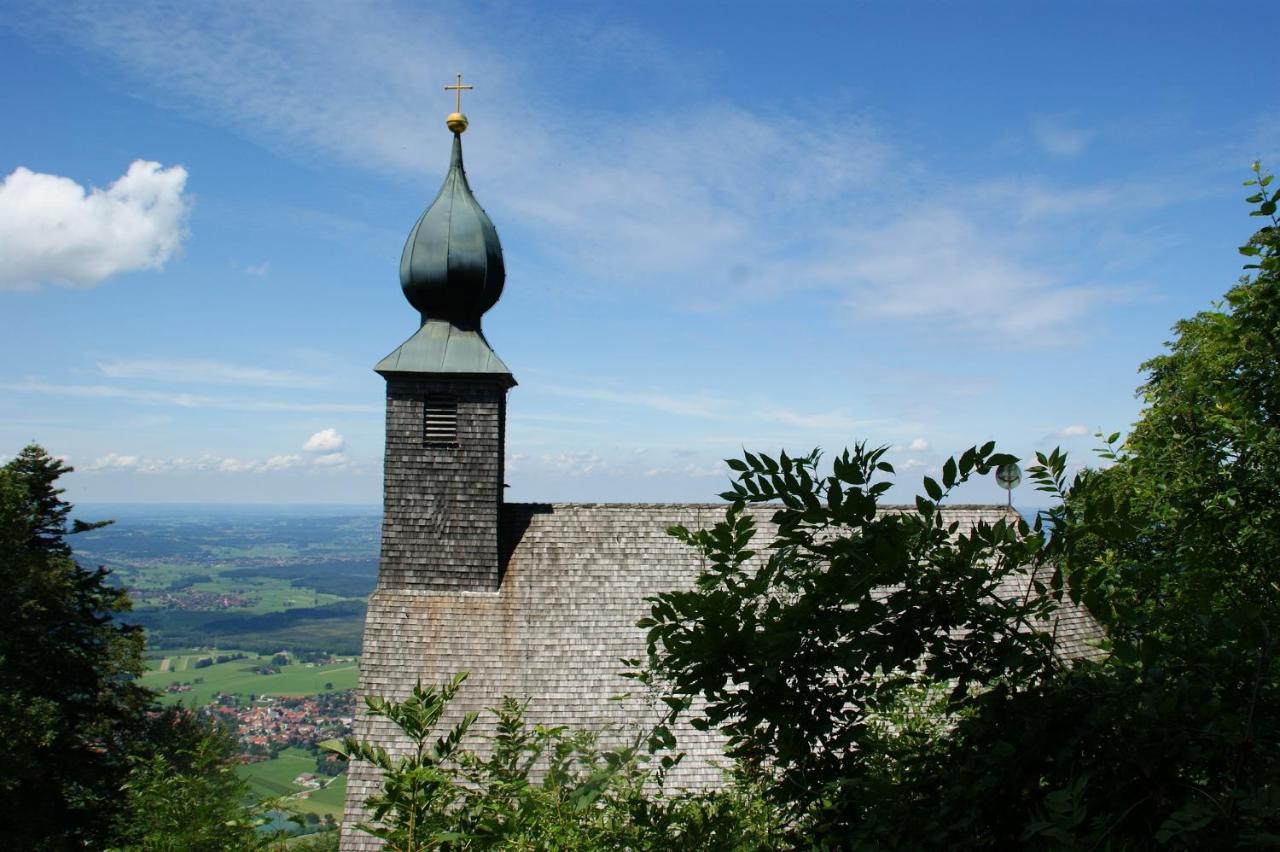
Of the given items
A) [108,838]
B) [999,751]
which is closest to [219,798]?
[999,751]

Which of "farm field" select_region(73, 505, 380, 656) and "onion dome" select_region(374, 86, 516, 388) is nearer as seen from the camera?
"onion dome" select_region(374, 86, 516, 388)

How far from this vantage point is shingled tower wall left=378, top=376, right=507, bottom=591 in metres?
13.9

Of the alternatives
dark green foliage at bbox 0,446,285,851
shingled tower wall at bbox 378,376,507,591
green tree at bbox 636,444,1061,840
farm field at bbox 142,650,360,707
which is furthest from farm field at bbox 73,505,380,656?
green tree at bbox 636,444,1061,840

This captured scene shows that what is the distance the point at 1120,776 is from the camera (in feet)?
7.86

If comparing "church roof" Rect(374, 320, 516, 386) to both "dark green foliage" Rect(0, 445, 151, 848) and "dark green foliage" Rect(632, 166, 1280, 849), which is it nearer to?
"dark green foliage" Rect(0, 445, 151, 848)

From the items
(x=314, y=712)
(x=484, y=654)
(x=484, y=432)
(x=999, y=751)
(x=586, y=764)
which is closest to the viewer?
(x=999, y=751)

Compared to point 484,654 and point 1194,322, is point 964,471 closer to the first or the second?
point 484,654

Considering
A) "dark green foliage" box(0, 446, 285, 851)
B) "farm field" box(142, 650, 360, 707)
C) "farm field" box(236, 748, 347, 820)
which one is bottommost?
"farm field" box(142, 650, 360, 707)

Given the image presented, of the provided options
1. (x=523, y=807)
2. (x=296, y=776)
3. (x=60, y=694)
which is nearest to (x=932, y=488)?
(x=523, y=807)

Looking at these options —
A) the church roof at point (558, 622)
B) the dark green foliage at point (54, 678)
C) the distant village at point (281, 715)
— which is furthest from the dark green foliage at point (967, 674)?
the distant village at point (281, 715)

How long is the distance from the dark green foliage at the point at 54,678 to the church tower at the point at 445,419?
6407 millimetres

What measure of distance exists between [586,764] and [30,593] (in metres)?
16.2

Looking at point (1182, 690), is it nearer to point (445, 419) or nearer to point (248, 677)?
point (445, 419)

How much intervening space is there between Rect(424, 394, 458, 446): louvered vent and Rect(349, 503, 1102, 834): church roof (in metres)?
1.68
